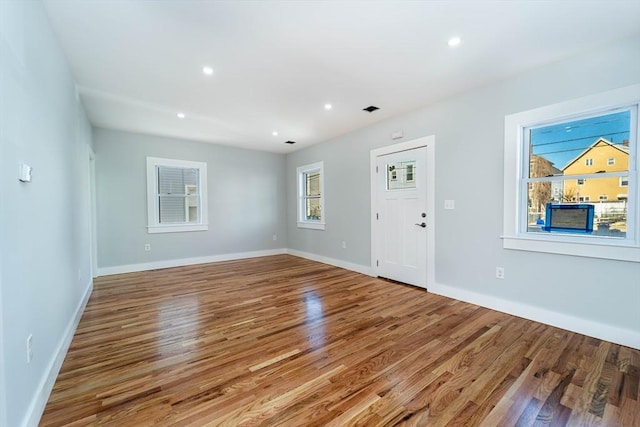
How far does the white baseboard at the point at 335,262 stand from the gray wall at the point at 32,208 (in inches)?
147

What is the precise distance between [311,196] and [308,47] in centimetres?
396

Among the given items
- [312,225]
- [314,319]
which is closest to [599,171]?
[314,319]

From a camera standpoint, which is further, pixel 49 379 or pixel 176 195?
pixel 176 195

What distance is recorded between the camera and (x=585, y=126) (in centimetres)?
254

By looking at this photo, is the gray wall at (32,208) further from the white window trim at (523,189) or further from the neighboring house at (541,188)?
the neighboring house at (541,188)

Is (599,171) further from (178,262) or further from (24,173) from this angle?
(178,262)

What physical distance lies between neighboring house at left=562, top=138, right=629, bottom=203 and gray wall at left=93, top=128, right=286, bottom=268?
5310 millimetres

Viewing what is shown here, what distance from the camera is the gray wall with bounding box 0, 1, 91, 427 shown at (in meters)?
1.24

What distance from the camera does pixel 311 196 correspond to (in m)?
6.18

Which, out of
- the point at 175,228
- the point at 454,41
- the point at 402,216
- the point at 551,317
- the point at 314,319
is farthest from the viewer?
the point at 175,228

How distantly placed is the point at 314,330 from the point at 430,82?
2850 millimetres

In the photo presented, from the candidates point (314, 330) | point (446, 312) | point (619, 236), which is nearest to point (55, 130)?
point (314, 330)

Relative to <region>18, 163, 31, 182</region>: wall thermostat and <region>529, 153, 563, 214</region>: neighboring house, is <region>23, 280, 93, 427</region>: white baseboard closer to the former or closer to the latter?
<region>18, 163, 31, 182</region>: wall thermostat

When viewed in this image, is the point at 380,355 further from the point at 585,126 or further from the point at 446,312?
the point at 585,126
